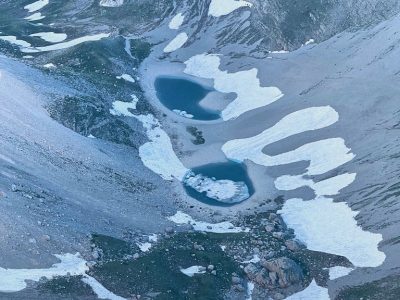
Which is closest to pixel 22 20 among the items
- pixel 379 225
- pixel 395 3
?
pixel 395 3

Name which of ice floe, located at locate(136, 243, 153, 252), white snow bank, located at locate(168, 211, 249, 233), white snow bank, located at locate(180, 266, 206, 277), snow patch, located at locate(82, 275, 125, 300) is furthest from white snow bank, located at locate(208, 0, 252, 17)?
snow patch, located at locate(82, 275, 125, 300)

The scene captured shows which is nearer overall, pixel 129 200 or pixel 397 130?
pixel 129 200

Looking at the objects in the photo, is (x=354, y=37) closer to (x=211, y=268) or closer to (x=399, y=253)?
(x=399, y=253)

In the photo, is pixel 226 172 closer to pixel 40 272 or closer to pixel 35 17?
pixel 40 272

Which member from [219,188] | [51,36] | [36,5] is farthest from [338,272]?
[36,5]

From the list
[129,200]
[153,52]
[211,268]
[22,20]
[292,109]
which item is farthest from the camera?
[22,20]

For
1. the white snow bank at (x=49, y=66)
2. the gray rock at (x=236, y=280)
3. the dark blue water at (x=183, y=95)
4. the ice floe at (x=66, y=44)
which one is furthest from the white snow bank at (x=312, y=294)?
the ice floe at (x=66, y=44)
